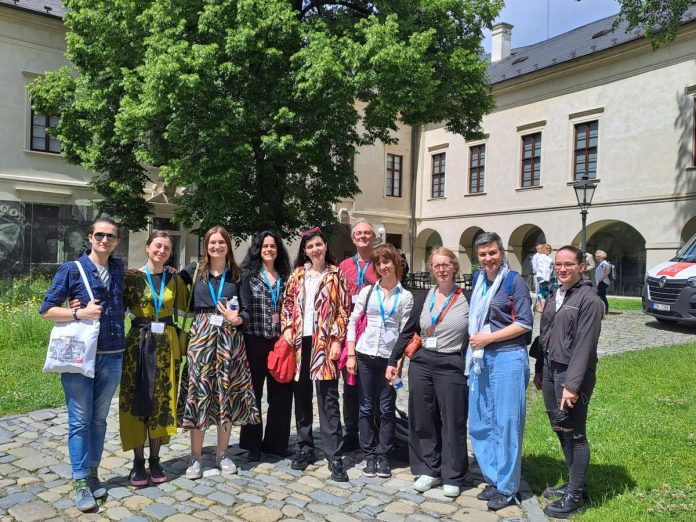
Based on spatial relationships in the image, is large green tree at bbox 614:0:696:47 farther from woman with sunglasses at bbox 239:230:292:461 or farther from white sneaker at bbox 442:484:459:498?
white sneaker at bbox 442:484:459:498

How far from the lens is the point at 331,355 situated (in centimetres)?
490

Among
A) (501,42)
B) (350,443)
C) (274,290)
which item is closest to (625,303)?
(501,42)

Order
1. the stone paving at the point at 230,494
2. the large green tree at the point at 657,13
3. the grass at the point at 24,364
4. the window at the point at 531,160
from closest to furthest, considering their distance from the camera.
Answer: the stone paving at the point at 230,494, the grass at the point at 24,364, the large green tree at the point at 657,13, the window at the point at 531,160

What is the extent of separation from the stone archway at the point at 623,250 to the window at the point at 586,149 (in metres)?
2.24

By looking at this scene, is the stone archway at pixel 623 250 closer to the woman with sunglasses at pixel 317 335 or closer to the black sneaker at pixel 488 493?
the woman with sunglasses at pixel 317 335

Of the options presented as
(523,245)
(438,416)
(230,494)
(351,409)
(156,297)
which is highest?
(523,245)

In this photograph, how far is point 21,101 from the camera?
21266 mm

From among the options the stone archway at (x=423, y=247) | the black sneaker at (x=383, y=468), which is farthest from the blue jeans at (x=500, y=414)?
the stone archway at (x=423, y=247)

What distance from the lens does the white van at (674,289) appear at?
13.0m

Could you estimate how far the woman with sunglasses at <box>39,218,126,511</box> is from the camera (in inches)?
163

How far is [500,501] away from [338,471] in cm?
128

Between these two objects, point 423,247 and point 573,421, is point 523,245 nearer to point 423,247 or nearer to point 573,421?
point 423,247

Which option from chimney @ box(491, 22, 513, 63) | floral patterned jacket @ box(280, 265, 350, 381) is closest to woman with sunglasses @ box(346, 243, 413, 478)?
floral patterned jacket @ box(280, 265, 350, 381)

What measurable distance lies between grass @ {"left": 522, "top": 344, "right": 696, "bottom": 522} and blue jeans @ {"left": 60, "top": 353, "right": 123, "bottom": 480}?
3.33 m
